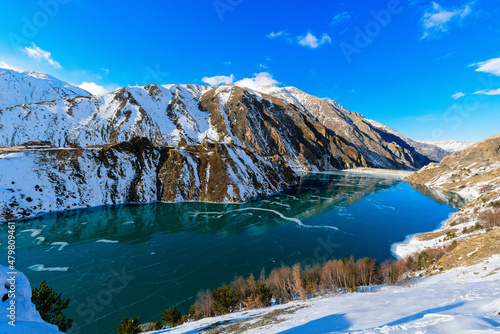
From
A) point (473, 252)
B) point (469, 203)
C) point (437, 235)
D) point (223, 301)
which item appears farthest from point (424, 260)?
point (469, 203)

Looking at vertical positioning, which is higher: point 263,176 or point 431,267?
point 263,176

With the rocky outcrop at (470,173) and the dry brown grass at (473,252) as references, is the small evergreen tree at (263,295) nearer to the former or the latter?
the dry brown grass at (473,252)

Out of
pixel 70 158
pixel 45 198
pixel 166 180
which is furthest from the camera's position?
pixel 166 180

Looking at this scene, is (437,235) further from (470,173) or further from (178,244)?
(470,173)

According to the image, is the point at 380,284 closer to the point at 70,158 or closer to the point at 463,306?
the point at 463,306

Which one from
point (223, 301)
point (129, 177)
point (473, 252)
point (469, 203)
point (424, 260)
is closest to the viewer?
point (473, 252)

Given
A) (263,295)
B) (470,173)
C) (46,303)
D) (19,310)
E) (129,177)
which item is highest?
(129,177)

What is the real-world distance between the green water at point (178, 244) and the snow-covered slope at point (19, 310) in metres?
19.0

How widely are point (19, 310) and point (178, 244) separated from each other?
→ 129 ft

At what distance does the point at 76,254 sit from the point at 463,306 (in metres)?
59.6

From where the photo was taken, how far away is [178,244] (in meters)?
48.8

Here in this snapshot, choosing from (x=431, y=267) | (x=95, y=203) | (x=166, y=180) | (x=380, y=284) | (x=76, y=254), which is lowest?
(x=380, y=284)

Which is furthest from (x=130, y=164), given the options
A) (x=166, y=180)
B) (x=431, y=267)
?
(x=431, y=267)

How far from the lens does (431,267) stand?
30.1 meters
